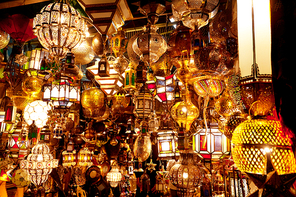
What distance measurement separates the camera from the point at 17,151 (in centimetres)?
414

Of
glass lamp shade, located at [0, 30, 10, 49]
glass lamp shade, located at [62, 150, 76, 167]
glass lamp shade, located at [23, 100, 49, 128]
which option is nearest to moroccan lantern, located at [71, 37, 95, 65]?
glass lamp shade, located at [0, 30, 10, 49]

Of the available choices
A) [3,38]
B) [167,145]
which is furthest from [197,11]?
[3,38]

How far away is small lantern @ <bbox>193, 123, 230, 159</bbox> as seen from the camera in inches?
80.5

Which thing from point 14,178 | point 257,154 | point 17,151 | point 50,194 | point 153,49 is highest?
point 153,49

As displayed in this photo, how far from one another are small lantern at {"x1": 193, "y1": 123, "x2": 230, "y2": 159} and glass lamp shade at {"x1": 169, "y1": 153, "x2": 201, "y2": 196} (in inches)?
10.7

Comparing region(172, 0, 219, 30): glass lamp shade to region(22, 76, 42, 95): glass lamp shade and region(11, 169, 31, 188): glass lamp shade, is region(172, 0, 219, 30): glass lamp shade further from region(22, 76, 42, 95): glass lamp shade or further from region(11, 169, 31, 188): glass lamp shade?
region(11, 169, 31, 188): glass lamp shade

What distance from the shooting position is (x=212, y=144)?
205cm

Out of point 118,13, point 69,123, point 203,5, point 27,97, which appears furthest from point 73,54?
point 69,123

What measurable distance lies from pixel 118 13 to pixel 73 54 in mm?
991

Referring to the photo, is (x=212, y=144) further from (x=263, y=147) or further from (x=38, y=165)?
(x=38, y=165)

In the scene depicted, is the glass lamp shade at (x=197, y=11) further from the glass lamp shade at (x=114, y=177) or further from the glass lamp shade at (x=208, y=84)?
the glass lamp shade at (x=114, y=177)

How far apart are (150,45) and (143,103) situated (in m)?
0.68

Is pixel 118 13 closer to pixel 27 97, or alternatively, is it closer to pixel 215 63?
pixel 215 63

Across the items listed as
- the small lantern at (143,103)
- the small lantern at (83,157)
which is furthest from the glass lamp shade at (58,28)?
the small lantern at (83,157)
